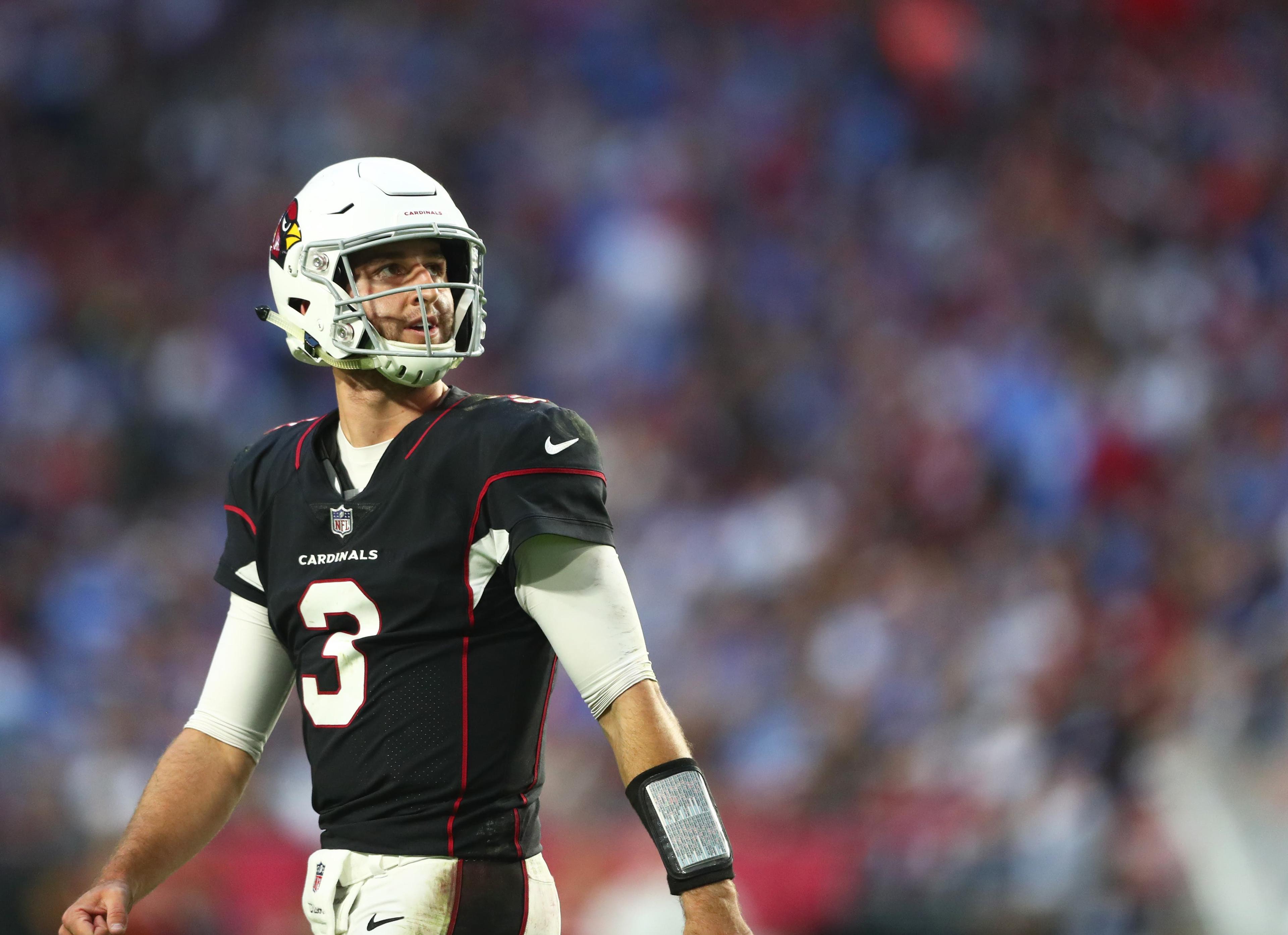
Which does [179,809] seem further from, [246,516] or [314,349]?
[314,349]

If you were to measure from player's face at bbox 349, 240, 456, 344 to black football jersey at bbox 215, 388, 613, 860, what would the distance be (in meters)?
0.18

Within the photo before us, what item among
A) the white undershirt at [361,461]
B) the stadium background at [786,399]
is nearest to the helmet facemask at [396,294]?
the white undershirt at [361,461]

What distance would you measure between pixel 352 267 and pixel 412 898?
1.09 meters

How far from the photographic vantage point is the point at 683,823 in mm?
2219

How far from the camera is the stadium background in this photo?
577cm

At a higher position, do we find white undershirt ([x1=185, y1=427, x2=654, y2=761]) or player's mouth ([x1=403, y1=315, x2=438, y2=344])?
player's mouth ([x1=403, y1=315, x2=438, y2=344])

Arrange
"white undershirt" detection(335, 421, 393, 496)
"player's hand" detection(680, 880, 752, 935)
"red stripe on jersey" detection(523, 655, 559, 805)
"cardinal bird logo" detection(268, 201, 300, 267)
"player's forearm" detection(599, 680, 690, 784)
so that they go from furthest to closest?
1. "cardinal bird logo" detection(268, 201, 300, 267)
2. "white undershirt" detection(335, 421, 393, 496)
3. "red stripe on jersey" detection(523, 655, 559, 805)
4. "player's forearm" detection(599, 680, 690, 784)
5. "player's hand" detection(680, 880, 752, 935)

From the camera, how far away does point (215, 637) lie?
737 cm

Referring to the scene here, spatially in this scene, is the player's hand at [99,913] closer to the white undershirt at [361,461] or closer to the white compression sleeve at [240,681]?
the white compression sleeve at [240,681]

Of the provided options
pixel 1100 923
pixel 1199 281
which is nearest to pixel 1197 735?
pixel 1100 923

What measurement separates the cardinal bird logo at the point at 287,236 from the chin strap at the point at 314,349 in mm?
98

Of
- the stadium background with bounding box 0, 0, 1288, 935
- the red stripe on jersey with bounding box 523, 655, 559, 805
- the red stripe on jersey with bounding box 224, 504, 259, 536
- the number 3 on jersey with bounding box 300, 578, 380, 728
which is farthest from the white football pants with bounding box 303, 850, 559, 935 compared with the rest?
the stadium background with bounding box 0, 0, 1288, 935

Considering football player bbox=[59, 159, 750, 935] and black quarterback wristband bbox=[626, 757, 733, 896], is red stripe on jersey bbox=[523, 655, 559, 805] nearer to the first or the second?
football player bbox=[59, 159, 750, 935]

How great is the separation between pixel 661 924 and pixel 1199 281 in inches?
194
